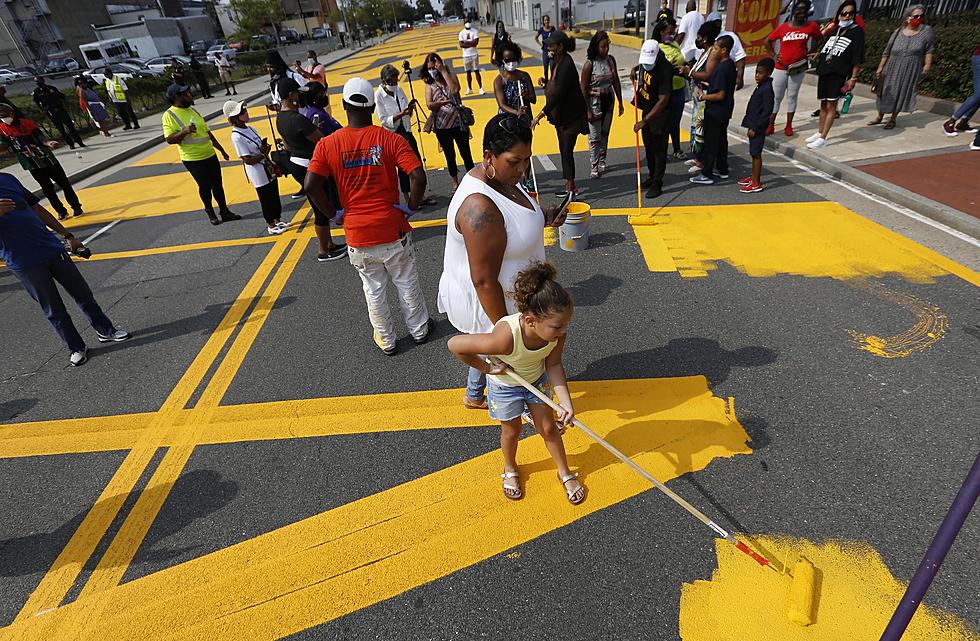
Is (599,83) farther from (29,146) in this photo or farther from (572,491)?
(29,146)

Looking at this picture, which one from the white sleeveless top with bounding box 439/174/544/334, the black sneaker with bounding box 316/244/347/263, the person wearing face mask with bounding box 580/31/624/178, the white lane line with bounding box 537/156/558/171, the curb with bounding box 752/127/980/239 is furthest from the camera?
the white lane line with bounding box 537/156/558/171

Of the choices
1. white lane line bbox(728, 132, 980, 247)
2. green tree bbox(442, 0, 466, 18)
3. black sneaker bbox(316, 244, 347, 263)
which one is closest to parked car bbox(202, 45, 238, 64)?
black sneaker bbox(316, 244, 347, 263)

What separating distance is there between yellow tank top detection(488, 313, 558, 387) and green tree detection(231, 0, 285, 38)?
52.8 m

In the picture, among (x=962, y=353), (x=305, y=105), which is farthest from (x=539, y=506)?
(x=305, y=105)

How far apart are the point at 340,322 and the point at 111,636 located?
3.05 m

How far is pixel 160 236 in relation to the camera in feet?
26.4

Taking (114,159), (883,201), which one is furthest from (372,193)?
(114,159)

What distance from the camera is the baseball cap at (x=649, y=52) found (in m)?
6.19

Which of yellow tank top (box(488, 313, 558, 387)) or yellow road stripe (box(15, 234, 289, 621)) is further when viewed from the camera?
yellow road stripe (box(15, 234, 289, 621))

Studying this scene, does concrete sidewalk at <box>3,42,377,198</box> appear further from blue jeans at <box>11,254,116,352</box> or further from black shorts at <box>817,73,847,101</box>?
black shorts at <box>817,73,847,101</box>

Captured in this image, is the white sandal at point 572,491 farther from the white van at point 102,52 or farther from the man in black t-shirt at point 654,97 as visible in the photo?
the white van at point 102,52

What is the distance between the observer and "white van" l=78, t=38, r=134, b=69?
35.5 metres

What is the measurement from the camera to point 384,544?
281 cm

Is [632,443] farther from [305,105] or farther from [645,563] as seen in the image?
[305,105]
